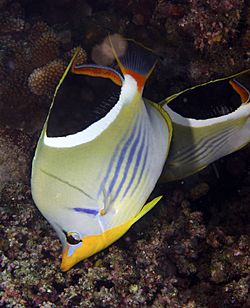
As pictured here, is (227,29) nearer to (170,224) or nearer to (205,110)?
(205,110)

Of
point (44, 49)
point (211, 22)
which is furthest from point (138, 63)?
point (44, 49)

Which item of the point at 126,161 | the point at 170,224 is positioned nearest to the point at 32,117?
the point at 170,224

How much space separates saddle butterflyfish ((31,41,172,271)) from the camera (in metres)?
1.85

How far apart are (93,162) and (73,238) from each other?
1.35ft

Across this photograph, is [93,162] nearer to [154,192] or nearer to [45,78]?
[154,192]

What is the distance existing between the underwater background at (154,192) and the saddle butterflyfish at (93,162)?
735 mm

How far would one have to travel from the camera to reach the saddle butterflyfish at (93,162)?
1.85m

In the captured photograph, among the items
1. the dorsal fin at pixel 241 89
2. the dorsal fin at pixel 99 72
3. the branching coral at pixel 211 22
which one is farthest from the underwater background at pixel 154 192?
the dorsal fin at pixel 99 72

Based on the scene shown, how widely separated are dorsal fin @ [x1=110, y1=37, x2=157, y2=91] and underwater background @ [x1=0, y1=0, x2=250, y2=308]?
3.29ft

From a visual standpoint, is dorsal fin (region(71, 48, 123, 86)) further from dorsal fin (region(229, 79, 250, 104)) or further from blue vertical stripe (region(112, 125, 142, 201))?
dorsal fin (region(229, 79, 250, 104))

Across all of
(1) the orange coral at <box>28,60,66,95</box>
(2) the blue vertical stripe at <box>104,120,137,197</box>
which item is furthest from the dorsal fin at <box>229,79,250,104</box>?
(1) the orange coral at <box>28,60,66,95</box>

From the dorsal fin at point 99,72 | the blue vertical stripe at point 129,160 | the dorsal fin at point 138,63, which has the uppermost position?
the dorsal fin at point 138,63

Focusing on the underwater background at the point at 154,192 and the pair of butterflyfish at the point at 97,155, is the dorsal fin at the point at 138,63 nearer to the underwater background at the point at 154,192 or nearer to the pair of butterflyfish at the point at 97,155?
the pair of butterflyfish at the point at 97,155

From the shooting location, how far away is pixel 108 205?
1.85 m
